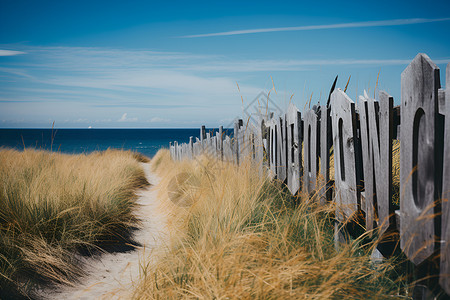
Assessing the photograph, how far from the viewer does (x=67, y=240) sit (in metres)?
3.09

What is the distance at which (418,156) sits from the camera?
166 cm

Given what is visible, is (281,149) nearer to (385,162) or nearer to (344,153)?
(344,153)

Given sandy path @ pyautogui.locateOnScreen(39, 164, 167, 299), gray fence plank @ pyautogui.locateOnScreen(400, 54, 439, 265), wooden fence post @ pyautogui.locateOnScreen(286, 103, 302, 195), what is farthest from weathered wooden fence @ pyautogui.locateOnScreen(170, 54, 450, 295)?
sandy path @ pyautogui.locateOnScreen(39, 164, 167, 299)

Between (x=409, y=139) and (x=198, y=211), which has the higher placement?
(x=409, y=139)

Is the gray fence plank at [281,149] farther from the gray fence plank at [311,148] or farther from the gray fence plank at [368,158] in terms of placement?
the gray fence plank at [368,158]

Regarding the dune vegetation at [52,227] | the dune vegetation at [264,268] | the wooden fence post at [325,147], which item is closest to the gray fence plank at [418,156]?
the dune vegetation at [264,268]

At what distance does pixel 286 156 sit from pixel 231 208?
1574 mm

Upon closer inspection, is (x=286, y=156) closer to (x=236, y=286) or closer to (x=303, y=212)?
(x=303, y=212)

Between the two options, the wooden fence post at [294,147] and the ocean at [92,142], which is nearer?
the wooden fence post at [294,147]

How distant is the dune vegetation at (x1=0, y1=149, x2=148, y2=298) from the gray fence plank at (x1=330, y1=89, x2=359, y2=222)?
249 cm

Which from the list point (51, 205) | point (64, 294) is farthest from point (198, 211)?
point (51, 205)

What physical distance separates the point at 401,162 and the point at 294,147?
6.18 feet

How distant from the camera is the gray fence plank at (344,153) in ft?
8.02

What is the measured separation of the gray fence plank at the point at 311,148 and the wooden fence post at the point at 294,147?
0.12m
